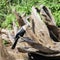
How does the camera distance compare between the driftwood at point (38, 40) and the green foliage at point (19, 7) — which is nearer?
the driftwood at point (38, 40)

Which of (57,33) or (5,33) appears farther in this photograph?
(5,33)


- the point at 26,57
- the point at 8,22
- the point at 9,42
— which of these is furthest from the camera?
the point at 8,22

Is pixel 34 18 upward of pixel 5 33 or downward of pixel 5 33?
upward

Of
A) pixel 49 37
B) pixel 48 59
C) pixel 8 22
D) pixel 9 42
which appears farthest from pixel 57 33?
pixel 8 22

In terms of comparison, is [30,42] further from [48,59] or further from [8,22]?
[8,22]

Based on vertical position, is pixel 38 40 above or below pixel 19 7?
below

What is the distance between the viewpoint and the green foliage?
17.4ft

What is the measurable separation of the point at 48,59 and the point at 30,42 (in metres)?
0.27

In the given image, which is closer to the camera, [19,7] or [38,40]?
[38,40]

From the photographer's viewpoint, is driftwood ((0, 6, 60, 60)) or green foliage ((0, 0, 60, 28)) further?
green foliage ((0, 0, 60, 28))

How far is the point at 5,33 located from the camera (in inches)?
152

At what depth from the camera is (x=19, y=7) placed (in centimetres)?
590

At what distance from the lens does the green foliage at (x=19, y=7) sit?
529 centimetres

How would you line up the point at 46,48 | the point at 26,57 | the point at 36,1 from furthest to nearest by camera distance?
the point at 36,1 < the point at 26,57 < the point at 46,48
